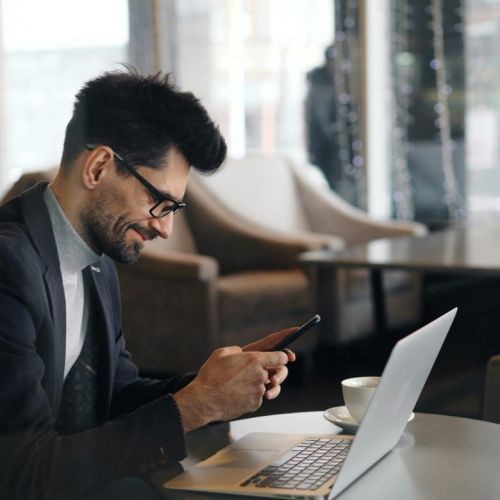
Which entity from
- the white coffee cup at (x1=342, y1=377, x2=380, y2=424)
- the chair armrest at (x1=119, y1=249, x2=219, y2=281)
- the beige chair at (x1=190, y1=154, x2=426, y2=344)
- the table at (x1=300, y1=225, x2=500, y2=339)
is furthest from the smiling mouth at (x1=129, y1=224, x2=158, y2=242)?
the beige chair at (x1=190, y1=154, x2=426, y2=344)

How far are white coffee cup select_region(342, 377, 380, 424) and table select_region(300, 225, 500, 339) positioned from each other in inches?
43.4

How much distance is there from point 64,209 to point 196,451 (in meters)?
0.24

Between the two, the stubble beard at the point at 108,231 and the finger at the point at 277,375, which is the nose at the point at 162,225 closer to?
the stubble beard at the point at 108,231

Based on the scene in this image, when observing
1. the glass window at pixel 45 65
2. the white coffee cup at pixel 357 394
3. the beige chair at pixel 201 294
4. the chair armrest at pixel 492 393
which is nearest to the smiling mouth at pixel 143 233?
the glass window at pixel 45 65

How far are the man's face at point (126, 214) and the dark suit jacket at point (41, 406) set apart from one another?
4 cm

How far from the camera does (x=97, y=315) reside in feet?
3.17

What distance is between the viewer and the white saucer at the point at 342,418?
2.93 ft

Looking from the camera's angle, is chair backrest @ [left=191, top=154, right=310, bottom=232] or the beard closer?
the beard

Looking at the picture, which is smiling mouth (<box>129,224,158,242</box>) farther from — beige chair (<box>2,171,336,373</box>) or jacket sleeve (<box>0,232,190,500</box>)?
beige chair (<box>2,171,336,373</box>)

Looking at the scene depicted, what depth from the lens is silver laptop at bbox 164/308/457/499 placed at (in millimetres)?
707

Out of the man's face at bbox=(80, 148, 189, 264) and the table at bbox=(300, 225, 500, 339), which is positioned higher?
the man's face at bbox=(80, 148, 189, 264)

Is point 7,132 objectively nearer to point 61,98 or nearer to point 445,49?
point 61,98

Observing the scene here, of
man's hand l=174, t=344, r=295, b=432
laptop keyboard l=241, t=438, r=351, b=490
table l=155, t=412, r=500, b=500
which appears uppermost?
man's hand l=174, t=344, r=295, b=432

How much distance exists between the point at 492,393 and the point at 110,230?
1.55ft
